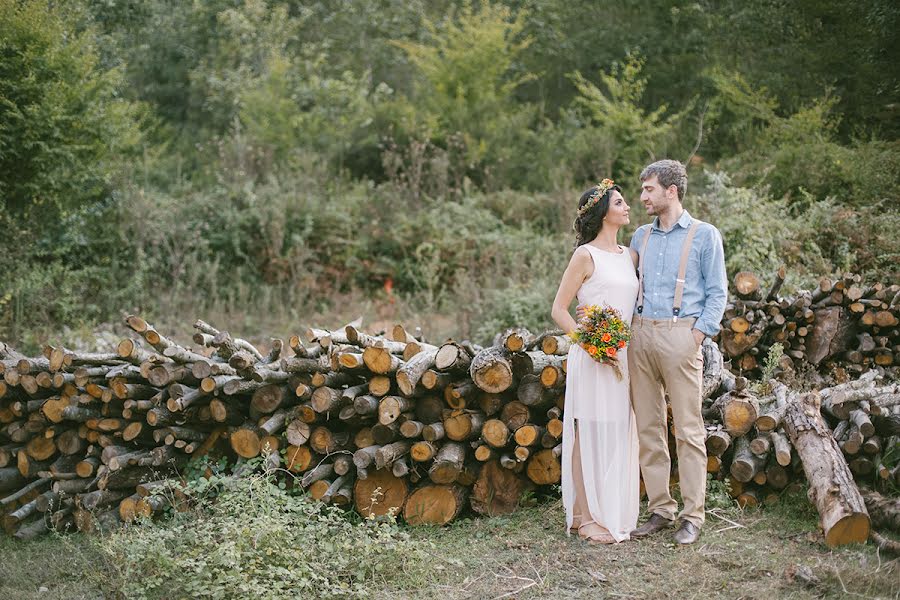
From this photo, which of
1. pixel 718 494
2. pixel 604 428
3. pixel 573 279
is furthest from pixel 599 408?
pixel 718 494

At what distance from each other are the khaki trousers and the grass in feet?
0.87

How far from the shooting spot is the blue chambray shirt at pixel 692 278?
4.80 meters

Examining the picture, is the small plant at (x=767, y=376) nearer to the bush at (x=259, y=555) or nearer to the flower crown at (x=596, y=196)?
the flower crown at (x=596, y=196)

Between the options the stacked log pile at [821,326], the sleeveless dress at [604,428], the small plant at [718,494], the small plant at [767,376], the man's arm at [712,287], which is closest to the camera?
the man's arm at [712,287]

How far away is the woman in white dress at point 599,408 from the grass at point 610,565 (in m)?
0.21

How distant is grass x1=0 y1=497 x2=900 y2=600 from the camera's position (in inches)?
170

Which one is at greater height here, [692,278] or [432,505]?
[692,278]

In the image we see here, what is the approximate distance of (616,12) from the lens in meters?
17.6

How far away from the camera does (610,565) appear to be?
4715mm

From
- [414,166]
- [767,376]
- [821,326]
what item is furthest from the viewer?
[414,166]

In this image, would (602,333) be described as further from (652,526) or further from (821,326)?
(821,326)

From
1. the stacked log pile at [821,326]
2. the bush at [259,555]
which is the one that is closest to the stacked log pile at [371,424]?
the bush at [259,555]

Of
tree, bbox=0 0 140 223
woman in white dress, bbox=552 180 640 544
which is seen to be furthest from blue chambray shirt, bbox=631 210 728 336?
tree, bbox=0 0 140 223

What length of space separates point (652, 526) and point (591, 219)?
1.90 meters
